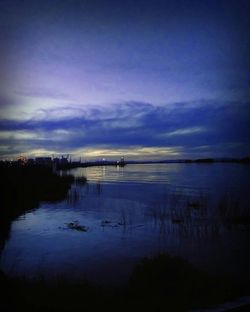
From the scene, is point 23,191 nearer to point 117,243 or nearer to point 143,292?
point 117,243

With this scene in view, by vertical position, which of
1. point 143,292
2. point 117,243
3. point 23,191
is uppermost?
point 23,191

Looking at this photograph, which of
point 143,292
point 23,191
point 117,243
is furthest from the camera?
point 23,191

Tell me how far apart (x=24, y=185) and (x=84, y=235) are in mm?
11398

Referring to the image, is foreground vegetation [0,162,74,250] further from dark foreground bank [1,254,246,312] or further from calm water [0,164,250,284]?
dark foreground bank [1,254,246,312]

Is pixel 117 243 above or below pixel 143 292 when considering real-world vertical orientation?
below

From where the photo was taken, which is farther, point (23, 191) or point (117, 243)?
point (23, 191)

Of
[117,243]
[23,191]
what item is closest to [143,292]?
[117,243]

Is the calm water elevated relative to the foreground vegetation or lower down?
lower down

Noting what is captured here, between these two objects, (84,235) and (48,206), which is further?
(48,206)

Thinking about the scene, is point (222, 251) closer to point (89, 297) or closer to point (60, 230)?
point (89, 297)

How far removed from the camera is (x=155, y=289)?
5.78 m

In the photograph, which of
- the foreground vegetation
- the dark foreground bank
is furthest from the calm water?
the dark foreground bank

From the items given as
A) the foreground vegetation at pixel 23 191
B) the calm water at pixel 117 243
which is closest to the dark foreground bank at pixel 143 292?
the calm water at pixel 117 243

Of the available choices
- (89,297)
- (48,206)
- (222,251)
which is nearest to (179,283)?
(89,297)
